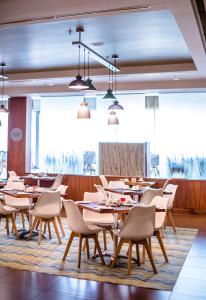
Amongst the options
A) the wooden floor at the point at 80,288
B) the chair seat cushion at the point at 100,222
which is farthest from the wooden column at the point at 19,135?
the wooden floor at the point at 80,288

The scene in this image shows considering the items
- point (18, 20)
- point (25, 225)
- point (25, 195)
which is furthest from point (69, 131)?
point (18, 20)

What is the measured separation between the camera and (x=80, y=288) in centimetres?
463

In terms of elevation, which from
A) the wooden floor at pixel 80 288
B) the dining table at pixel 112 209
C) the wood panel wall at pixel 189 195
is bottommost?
the wooden floor at pixel 80 288

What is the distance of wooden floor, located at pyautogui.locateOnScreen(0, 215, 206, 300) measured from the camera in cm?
439

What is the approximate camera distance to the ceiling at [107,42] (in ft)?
17.1

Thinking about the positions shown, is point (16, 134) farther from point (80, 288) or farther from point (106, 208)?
point (80, 288)

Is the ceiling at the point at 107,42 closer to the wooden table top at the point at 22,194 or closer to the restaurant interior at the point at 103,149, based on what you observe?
the restaurant interior at the point at 103,149

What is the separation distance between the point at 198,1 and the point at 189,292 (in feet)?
12.3

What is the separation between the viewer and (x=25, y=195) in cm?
685

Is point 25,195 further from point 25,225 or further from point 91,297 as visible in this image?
point 91,297

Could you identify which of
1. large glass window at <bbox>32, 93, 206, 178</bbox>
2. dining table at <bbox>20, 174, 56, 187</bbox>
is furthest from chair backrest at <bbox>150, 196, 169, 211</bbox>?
dining table at <bbox>20, 174, 56, 187</bbox>

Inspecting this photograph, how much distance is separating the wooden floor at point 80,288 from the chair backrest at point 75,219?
0.71 m

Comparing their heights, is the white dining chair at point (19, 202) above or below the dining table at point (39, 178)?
below

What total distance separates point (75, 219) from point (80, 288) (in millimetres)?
1039
